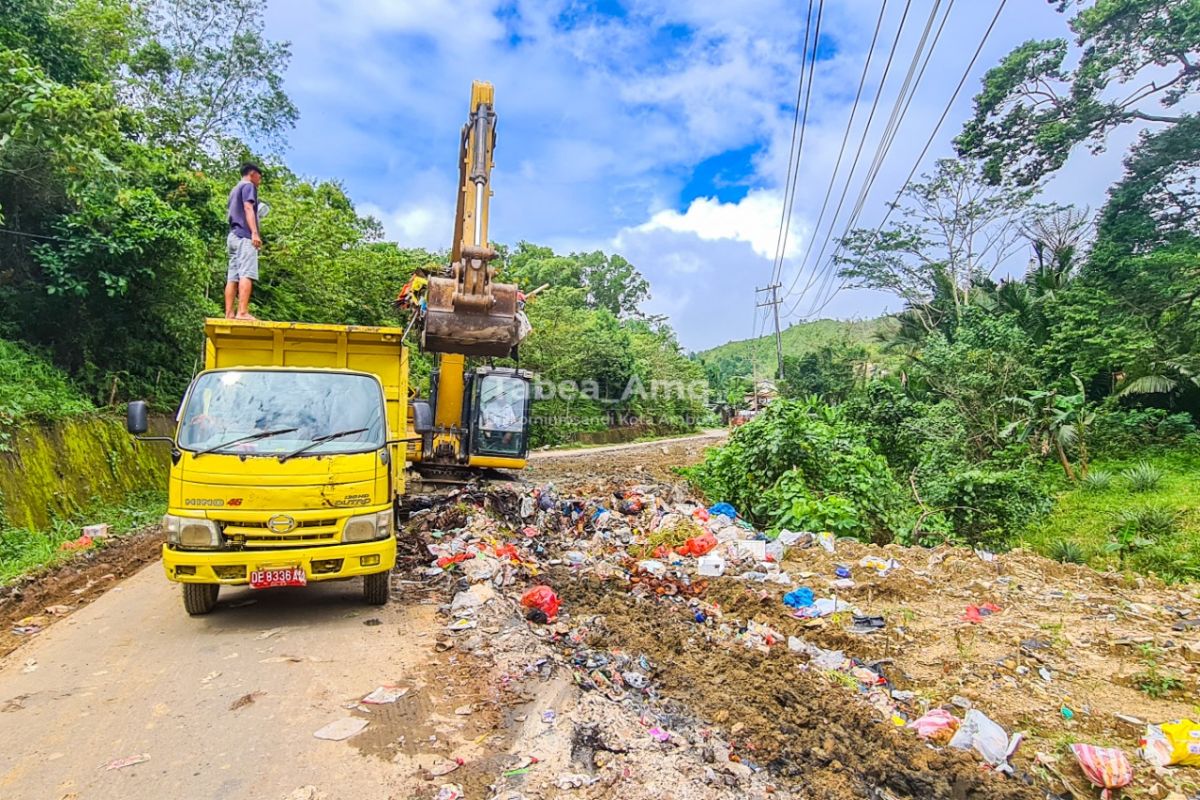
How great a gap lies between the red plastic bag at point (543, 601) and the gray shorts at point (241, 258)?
16.8ft

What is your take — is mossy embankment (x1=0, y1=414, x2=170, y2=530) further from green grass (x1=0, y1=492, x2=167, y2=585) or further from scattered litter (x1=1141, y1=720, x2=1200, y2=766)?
scattered litter (x1=1141, y1=720, x2=1200, y2=766)

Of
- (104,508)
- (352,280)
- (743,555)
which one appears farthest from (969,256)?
(104,508)

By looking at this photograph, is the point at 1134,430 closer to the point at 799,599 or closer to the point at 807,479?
the point at 807,479

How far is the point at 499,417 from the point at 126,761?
8.63m

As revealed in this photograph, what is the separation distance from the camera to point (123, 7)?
13992mm

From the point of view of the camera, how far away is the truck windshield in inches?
197

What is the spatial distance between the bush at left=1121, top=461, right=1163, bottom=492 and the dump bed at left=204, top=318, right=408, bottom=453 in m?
14.0

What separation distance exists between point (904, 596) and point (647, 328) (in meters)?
44.7

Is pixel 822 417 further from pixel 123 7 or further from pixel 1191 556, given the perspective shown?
pixel 123 7

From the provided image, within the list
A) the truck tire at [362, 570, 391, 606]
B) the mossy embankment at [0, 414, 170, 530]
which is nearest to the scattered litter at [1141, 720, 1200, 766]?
the truck tire at [362, 570, 391, 606]

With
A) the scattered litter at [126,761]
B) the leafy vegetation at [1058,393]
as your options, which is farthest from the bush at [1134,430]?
the scattered litter at [126,761]

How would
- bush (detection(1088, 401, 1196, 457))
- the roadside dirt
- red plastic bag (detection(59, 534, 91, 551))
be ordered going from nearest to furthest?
the roadside dirt, red plastic bag (detection(59, 534, 91, 551)), bush (detection(1088, 401, 1196, 457))

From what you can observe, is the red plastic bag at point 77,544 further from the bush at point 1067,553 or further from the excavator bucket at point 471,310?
the bush at point 1067,553

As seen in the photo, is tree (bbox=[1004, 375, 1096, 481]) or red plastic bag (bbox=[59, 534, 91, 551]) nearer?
red plastic bag (bbox=[59, 534, 91, 551])
